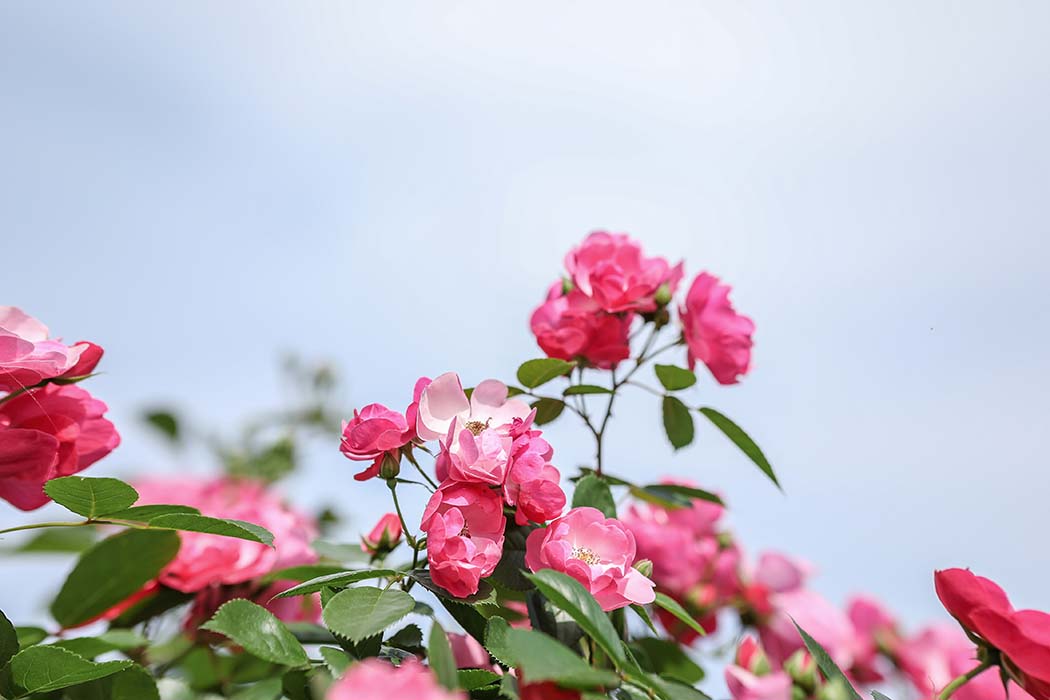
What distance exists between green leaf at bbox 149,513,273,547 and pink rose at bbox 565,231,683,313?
48cm

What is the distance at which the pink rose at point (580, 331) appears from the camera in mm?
959

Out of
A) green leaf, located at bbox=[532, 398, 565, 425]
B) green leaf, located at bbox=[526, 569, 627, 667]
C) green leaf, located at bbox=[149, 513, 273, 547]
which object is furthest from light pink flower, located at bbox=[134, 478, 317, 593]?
green leaf, located at bbox=[526, 569, 627, 667]

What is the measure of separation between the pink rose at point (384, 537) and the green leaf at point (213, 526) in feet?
0.63

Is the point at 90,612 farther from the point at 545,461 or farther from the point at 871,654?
the point at 871,654

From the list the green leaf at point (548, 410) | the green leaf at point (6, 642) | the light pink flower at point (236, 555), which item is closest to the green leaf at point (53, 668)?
the green leaf at point (6, 642)

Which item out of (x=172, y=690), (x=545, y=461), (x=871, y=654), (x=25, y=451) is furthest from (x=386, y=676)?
(x=871, y=654)

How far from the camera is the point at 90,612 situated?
0.91 m

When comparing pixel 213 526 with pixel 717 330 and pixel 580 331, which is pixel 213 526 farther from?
pixel 717 330

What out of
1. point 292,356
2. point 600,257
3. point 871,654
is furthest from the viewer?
point 292,356

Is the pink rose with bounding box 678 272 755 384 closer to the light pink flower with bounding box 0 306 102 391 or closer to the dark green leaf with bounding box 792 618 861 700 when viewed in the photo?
the dark green leaf with bounding box 792 618 861 700

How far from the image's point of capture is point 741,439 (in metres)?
0.99

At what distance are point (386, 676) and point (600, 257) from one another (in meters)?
0.73

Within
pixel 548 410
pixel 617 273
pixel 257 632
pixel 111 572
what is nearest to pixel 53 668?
pixel 257 632

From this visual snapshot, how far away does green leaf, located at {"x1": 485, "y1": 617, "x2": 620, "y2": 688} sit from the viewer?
458 millimetres
